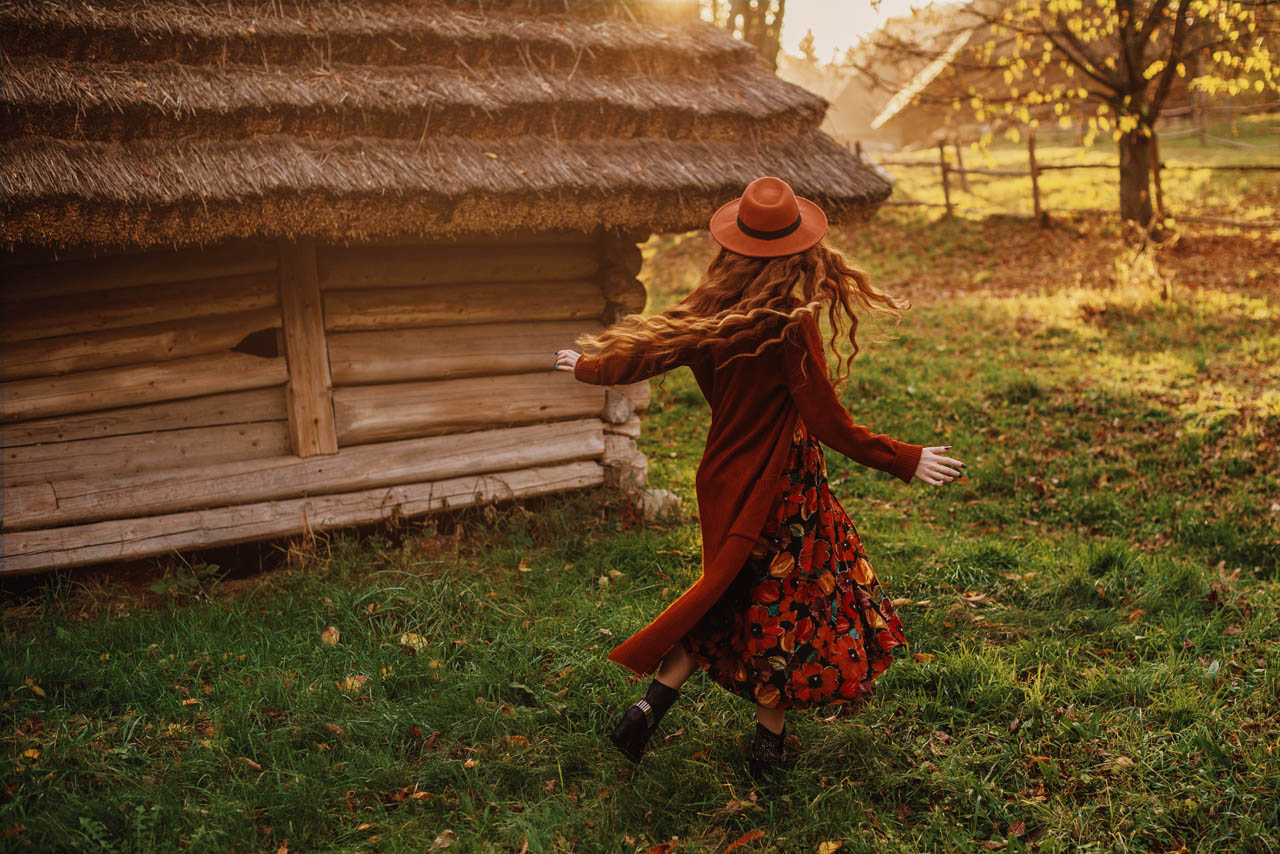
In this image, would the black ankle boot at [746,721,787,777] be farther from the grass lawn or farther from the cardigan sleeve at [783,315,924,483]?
the cardigan sleeve at [783,315,924,483]

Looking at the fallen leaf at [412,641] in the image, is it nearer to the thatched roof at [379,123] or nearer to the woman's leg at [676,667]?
the woman's leg at [676,667]

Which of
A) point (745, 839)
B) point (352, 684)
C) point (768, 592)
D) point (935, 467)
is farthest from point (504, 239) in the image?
point (745, 839)

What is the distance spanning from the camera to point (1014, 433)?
22.0ft

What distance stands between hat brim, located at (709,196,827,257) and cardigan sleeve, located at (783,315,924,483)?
251 mm

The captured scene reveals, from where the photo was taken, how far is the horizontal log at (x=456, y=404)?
5301mm

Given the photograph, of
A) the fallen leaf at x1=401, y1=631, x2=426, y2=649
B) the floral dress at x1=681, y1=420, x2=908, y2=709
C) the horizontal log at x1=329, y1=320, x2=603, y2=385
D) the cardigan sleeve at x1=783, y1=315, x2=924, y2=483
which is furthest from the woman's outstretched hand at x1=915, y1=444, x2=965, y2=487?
the horizontal log at x1=329, y1=320, x2=603, y2=385

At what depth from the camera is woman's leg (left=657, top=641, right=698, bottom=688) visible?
9.85 ft

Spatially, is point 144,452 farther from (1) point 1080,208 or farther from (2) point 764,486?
(1) point 1080,208

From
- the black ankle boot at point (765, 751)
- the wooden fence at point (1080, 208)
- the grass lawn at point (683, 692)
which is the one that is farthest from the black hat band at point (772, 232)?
the wooden fence at point (1080, 208)

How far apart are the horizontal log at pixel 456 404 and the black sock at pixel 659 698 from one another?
2.79m

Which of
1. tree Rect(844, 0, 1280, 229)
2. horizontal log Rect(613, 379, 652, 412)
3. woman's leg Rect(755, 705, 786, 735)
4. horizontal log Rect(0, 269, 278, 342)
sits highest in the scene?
tree Rect(844, 0, 1280, 229)

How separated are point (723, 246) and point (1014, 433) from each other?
4.59 metres

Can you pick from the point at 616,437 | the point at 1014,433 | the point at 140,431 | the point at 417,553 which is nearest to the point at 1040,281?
A: the point at 1014,433

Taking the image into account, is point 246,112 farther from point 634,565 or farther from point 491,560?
point 634,565
